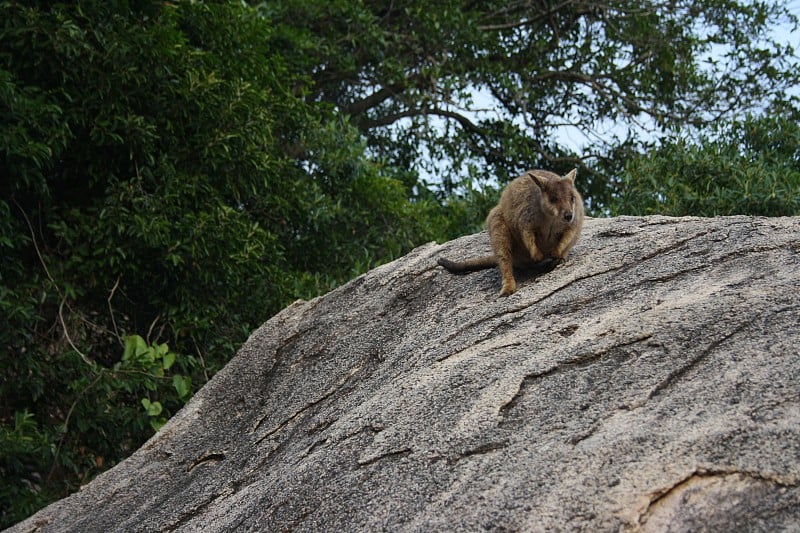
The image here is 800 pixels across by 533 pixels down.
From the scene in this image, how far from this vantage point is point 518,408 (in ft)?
15.4

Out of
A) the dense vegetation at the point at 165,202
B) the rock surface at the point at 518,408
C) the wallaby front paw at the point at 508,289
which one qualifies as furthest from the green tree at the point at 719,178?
the wallaby front paw at the point at 508,289

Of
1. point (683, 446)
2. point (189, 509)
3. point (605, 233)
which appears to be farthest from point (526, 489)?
point (605, 233)

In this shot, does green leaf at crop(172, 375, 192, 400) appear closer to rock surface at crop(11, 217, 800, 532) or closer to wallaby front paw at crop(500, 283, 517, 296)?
rock surface at crop(11, 217, 800, 532)

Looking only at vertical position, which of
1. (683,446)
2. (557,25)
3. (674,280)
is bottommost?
(683,446)

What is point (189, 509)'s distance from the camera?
18.5 feet

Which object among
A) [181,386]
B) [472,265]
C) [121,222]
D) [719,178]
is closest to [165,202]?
[121,222]

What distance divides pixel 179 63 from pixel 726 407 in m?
7.59

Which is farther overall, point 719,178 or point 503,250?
point 719,178

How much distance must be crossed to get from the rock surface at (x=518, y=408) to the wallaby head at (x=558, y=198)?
31 cm

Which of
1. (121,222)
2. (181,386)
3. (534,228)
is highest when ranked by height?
(121,222)

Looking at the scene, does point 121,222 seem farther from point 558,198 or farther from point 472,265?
point 558,198

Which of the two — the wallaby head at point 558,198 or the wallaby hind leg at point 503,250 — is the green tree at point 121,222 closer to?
the wallaby hind leg at point 503,250

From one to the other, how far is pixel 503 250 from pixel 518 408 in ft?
6.32

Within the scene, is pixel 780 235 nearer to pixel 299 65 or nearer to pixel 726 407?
pixel 726 407
